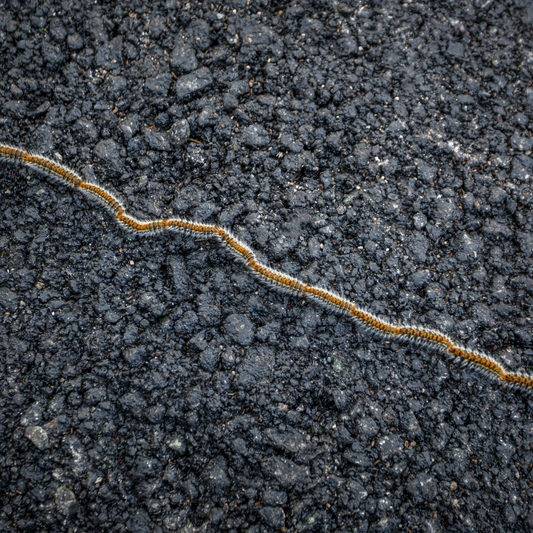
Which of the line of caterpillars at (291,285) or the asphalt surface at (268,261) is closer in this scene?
the asphalt surface at (268,261)

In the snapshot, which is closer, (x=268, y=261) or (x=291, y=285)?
(x=291, y=285)

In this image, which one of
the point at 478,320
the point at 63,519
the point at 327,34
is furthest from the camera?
the point at 327,34

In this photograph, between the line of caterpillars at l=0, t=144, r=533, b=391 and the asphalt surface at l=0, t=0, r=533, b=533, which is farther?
the line of caterpillars at l=0, t=144, r=533, b=391

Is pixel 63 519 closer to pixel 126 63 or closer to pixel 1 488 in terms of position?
pixel 1 488

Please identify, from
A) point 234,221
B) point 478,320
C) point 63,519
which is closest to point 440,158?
point 478,320
